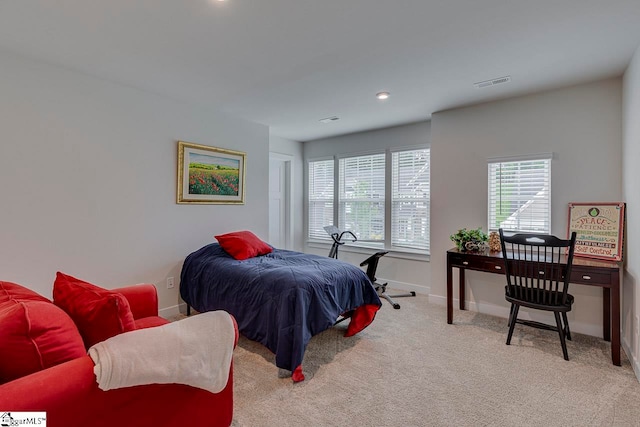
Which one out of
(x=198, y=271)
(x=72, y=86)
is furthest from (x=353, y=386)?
(x=72, y=86)

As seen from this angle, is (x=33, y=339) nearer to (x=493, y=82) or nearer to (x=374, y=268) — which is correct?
(x=374, y=268)

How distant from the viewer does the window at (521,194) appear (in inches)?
128

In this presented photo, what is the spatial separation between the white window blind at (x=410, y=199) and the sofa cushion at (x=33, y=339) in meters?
4.07

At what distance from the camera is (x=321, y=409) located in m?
1.93

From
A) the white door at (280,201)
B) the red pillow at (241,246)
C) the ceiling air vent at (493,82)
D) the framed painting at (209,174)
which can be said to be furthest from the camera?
the white door at (280,201)

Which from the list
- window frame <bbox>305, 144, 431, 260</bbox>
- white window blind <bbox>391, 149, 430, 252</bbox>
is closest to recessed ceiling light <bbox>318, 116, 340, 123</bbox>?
window frame <bbox>305, 144, 431, 260</bbox>

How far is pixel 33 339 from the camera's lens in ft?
3.72

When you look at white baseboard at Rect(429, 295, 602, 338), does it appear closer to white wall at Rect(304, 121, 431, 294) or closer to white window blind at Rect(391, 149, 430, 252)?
white wall at Rect(304, 121, 431, 294)

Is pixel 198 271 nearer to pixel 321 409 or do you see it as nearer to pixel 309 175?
pixel 321 409

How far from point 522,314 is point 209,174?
3.92m

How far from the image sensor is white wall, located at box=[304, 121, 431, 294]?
14.7 feet

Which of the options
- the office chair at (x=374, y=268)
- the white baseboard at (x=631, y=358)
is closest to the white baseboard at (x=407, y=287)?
the office chair at (x=374, y=268)

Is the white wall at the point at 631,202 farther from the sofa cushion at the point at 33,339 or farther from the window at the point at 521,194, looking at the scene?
the sofa cushion at the point at 33,339

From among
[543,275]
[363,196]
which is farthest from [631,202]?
[363,196]
